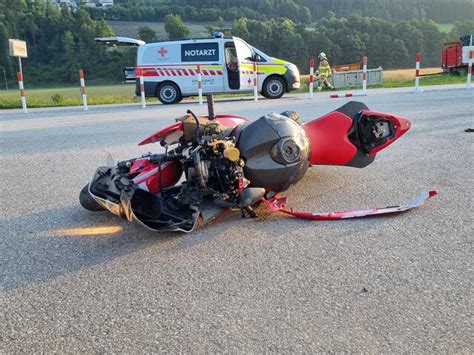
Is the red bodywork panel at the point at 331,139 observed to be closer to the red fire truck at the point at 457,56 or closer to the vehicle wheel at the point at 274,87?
the vehicle wheel at the point at 274,87

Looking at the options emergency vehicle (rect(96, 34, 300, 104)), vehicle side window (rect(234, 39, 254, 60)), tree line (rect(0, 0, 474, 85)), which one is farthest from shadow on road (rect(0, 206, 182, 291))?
tree line (rect(0, 0, 474, 85))

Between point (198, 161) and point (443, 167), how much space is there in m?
2.66

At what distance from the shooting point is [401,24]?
235 feet

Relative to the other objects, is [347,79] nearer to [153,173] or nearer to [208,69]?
[208,69]

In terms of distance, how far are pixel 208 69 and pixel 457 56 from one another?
18.3 meters

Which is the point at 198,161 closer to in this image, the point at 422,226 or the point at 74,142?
the point at 422,226

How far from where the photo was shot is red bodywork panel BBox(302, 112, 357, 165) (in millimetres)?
3412

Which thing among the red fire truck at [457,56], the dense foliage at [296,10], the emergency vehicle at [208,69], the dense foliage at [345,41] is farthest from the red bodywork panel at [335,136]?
the dense foliage at [296,10]

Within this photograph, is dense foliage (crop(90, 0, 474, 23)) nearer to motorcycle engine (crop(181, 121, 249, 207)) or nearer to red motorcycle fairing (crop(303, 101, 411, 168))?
red motorcycle fairing (crop(303, 101, 411, 168))

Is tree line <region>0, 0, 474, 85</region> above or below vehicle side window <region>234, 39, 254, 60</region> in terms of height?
above

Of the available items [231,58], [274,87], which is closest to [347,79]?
[274,87]

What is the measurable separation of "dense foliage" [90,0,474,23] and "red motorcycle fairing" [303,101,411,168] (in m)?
94.1

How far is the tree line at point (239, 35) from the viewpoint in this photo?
6494 cm

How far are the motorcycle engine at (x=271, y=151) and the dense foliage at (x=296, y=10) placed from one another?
310 ft
